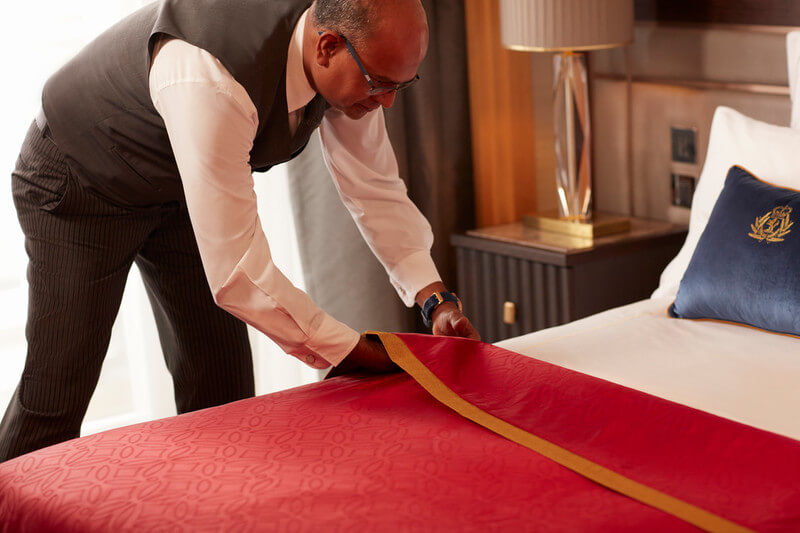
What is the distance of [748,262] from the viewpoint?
1849 millimetres

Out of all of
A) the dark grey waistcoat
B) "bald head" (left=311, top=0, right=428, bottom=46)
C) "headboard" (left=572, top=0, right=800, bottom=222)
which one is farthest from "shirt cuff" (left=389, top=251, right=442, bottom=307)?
"headboard" (left=572, top=0, right=800, bottom=222)

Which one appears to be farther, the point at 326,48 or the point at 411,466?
the point at 326,48

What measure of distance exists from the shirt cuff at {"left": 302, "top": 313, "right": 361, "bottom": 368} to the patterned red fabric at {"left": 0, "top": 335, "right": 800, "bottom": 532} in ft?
0.21

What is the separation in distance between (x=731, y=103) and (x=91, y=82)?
5.54 feet

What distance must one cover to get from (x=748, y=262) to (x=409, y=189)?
1.35 metres

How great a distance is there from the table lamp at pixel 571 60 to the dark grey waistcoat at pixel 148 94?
3.37ft

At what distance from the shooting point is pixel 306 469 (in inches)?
51.6

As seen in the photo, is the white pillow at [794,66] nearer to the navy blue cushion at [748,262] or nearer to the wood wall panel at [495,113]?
the navy blue cushion at [748,262]

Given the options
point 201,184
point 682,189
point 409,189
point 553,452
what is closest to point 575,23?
point 682,189

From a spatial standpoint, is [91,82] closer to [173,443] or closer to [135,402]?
[173,443]

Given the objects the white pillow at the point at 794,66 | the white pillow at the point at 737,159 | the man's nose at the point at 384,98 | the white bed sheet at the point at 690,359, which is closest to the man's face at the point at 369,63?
the man's nose at the point at 384,98

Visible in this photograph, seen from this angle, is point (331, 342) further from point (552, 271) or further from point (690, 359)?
point (552, 271)

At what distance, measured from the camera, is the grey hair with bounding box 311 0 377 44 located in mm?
1455

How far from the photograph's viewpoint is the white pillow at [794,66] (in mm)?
2131
